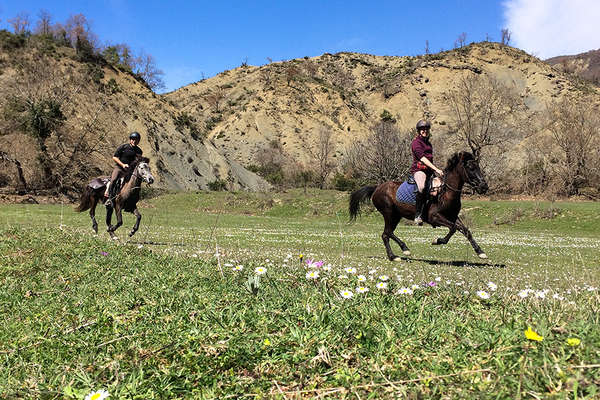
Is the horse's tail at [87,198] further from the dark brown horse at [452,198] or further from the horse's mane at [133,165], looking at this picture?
the dark brown horse at [452,198]

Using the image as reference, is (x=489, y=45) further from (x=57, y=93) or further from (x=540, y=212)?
(x=57, y=93)

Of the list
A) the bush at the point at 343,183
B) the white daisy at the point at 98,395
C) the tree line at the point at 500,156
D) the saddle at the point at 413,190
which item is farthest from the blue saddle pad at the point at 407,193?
the bush at the point at 343,183

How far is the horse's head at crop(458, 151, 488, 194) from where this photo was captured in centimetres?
1228

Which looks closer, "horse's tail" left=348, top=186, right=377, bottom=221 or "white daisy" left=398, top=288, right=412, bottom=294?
"white daisy" left=398, top=288, right=412, bottom=294

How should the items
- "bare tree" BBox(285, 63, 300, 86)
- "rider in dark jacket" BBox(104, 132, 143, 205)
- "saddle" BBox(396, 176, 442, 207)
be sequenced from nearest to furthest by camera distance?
"saddle" BBox(396, 176, 442, 207) < "rider in dark jacket" BBox(104, 132, 143, 205) < "bare tree" BBox(285, 63, 300, 86)

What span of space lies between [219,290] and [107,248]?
493 centimetres

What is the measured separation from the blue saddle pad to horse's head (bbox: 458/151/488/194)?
4.93ft

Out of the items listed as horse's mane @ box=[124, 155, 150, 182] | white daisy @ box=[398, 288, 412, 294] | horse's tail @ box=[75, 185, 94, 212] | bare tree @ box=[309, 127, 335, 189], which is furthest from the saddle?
bare tree @ box=[309, 127, 335, 189]

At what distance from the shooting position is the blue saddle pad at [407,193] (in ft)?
43.2

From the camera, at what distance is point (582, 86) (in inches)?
4286

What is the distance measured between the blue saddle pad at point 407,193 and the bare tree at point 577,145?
4239 centimetres

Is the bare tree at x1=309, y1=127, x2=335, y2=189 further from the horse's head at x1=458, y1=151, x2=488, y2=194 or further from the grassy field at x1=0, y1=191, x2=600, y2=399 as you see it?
the grassy field at x1=0, y1=191, x2=600, y2=399

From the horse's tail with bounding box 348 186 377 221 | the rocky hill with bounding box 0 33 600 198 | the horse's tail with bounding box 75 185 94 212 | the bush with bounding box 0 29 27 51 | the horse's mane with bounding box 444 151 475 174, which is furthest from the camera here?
the bush with bounding box 0 29 27 51

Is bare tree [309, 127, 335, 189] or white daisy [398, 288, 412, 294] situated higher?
bare tree [309, 127, 335, 189]
